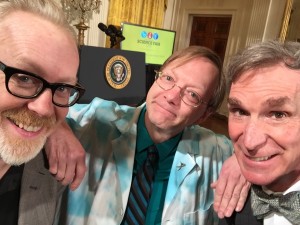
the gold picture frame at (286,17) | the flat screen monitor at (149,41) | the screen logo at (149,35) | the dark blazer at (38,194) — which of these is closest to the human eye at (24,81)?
the dark blazer at (38,194)

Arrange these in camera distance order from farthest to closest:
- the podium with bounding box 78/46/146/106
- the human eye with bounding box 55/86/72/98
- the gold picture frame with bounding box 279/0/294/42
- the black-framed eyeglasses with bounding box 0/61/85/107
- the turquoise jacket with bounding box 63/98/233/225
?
1. the gold picture frame with bounding box 279/0/294/42
2. the podium with bounding box 78/46/146/106
3. the turquoise jacket with bounding box 63/98/233/225
4. the human eye with bounding box 55/86/72/98
5. the black-framed eyeglasses with bounding box 0/61/85/107

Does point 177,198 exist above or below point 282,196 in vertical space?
below

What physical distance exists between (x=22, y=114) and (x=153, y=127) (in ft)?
2.08

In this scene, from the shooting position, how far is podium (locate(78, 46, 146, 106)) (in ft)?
6.62

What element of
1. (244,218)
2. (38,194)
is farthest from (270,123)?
(38,194)

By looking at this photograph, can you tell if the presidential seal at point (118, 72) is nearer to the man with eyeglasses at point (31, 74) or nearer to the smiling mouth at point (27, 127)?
the man with eyeglasses at point (31, 74)

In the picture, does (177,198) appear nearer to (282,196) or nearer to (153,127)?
(153,127)

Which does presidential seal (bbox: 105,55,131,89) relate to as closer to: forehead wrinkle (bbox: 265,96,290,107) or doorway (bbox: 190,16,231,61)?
forehead wrinkle (bbox: 265,96,290,107)

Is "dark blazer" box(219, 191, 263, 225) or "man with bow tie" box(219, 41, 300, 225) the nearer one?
"man with bow tie" box(219, 41, 300, 225)

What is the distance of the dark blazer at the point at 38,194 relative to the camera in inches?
37.5

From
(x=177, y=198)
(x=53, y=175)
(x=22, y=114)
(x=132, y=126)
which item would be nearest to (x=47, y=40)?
(x=22, y=114)

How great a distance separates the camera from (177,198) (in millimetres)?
1230

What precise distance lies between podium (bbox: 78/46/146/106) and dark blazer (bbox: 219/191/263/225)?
1.22m

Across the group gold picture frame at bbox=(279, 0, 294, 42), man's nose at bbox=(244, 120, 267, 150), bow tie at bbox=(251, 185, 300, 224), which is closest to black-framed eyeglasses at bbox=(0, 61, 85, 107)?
man's nose at bbox=(244, 120, 267, 150)
